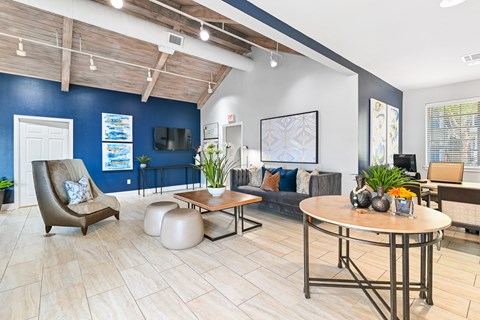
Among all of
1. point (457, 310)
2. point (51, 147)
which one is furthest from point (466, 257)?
point (51, 147)

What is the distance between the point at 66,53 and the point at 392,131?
7.18m

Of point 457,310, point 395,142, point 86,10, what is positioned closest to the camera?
point 457,310

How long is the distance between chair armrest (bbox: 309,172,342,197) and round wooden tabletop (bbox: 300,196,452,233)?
179cm

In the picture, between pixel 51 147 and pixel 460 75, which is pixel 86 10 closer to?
pixel 51 147

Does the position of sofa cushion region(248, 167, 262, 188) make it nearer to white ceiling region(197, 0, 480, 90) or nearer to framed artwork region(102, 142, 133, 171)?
white ceiling region(197, 0, 480, 90)

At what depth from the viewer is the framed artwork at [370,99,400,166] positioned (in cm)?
428

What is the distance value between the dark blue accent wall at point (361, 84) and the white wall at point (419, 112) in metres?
0.15

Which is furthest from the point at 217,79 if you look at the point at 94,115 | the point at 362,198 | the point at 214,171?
the point at 362,198

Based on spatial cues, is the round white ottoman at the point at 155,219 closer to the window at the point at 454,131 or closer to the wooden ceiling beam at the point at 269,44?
the wooden ceiling beam at the point at 269,44

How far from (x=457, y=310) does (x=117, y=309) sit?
2.63m

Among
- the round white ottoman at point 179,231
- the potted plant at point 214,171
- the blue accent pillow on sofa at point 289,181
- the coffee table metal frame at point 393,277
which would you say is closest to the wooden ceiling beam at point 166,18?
the potted plant at point 214,171

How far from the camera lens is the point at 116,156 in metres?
6.15

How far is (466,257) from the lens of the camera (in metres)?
2.57

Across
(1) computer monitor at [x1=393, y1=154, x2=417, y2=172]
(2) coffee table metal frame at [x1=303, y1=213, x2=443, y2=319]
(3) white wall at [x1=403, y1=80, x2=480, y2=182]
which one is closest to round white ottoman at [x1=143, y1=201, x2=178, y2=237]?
(2) coffee table metal frame at [x1=303, y1=213, x2=443, y2=319]
